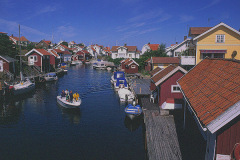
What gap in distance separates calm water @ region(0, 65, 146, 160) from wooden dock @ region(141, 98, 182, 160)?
2.54m

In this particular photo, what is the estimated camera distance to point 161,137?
14.9 m

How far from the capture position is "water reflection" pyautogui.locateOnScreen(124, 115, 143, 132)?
22503 millimetres

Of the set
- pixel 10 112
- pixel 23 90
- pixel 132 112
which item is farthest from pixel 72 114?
pixel 23 90

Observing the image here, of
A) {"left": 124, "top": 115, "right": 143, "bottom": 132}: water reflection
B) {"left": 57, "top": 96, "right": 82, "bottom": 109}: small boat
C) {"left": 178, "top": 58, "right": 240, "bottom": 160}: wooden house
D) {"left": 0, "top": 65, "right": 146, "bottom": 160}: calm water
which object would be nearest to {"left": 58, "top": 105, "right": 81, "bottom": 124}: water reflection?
{"left": 0, "top": 65, "right": 146, "bottom": 160}: calm water

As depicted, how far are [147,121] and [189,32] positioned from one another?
21.4m

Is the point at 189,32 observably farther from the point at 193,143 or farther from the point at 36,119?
the point at 36,119

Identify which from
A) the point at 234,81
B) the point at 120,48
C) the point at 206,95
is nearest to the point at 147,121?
the point at 206,95

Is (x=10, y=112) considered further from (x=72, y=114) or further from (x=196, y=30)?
(x=196, y=30)

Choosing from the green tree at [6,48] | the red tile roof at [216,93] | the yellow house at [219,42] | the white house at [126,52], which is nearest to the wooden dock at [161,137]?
the red tile roof at [216,93]

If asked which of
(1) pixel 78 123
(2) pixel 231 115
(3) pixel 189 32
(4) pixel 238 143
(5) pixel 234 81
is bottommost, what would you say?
(1) pixel 78 123

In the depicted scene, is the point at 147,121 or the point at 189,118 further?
the point at 147,121

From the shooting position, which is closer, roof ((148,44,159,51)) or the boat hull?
the boat hull

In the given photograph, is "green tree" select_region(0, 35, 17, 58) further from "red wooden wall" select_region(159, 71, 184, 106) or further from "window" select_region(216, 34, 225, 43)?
"window" select_region(216, 34, 225, 43)

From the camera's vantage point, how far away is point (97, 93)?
131 feet
